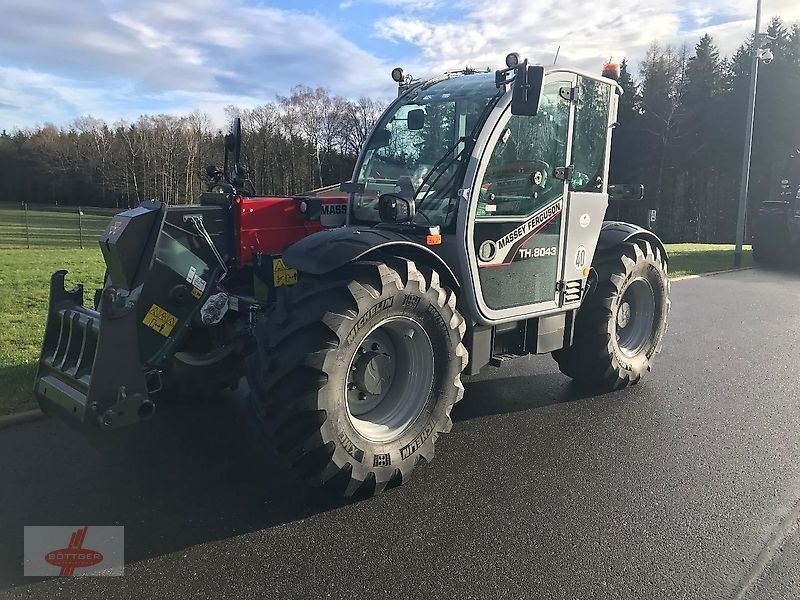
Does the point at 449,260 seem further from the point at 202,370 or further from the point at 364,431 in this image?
the point at 202,370

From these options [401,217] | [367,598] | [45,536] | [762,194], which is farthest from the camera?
[762,194]

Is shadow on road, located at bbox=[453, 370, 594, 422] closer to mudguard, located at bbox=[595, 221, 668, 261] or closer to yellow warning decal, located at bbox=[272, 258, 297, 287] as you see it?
mudguard, located at bbox=[595, 221, 668, 261]

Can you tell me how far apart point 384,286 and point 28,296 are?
8.25m

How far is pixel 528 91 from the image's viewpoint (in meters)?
3.90

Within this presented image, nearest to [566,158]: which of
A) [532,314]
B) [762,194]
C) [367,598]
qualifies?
[532,314]

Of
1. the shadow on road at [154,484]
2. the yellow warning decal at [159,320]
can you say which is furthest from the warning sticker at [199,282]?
the shadow on road at [154,484]

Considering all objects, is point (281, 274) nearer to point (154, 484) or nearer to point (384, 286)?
point (384, 286)

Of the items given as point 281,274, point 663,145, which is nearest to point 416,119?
point 281,274

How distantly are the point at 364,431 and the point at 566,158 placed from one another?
265 cm

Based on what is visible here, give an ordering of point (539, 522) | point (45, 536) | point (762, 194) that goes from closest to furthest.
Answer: point (45, 536), point (539, 522), point (762, 194)

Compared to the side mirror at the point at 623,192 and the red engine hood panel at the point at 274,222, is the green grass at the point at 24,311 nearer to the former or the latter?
the red engine hood panel at the point at 274,222

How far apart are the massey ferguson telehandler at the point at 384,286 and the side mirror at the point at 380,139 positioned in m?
0.02

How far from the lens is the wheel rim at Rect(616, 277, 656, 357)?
6.17m

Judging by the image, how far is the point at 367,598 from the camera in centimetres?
277
